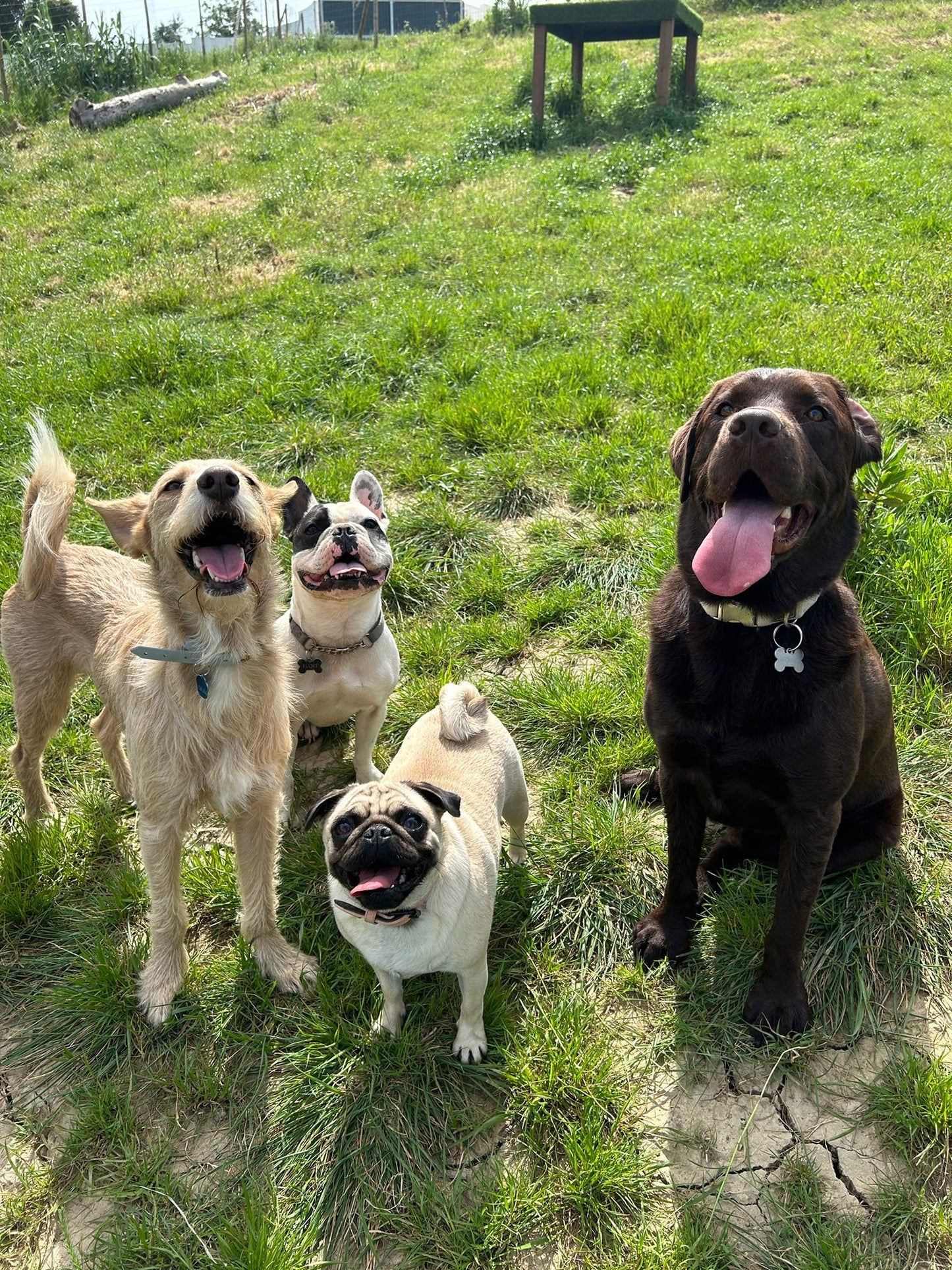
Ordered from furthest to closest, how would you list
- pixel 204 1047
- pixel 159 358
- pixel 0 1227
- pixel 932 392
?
pixel 159 358, pixel 932 392, pixel 204 1047, pixel 0 1227

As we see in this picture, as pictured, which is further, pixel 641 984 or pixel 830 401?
pixel 641 984

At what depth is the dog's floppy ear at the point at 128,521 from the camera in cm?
277

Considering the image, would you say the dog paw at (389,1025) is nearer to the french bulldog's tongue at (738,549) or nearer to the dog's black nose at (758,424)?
the french bulldog's tongue at (738,549)

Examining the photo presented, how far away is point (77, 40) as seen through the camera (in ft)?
53.2

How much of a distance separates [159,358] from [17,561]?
2.57m

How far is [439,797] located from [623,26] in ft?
44.2

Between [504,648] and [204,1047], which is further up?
[504,648]

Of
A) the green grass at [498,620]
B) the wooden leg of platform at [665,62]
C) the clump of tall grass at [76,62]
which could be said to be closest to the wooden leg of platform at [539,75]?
the green grass at [498,620]

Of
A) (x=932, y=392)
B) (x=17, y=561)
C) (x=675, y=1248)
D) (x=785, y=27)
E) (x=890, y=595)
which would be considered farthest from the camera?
(x=785, y=27)

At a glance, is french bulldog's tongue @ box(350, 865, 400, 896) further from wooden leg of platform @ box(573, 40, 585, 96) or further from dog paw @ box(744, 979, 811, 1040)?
wooden leg of platform @ box(573, 40, 585, 96)

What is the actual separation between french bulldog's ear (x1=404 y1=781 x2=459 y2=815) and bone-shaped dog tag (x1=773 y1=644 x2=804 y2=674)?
0.98m

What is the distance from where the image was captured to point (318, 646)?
3.40 m

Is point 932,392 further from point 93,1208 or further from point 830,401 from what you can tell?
point 93,1208

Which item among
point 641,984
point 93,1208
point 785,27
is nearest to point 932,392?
point 641,984
